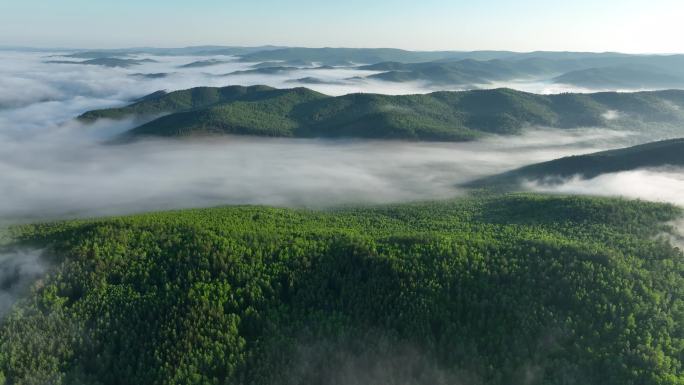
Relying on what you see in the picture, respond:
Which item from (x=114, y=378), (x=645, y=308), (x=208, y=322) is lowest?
(x=114, y=378)

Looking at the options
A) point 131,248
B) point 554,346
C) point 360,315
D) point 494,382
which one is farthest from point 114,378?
point 554,346

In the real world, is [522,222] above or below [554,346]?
above

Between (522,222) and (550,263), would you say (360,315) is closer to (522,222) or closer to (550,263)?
(550,263)

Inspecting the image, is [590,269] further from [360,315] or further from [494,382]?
[360,315]

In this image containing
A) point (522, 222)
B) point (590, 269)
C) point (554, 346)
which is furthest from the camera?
point (522, 222)

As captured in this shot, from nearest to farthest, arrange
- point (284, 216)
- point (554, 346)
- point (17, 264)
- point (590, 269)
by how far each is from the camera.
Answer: point (554, 346)
point (590, 269)
point (17, 264)
point (284, 216)

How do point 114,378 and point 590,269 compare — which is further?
point 590,269
